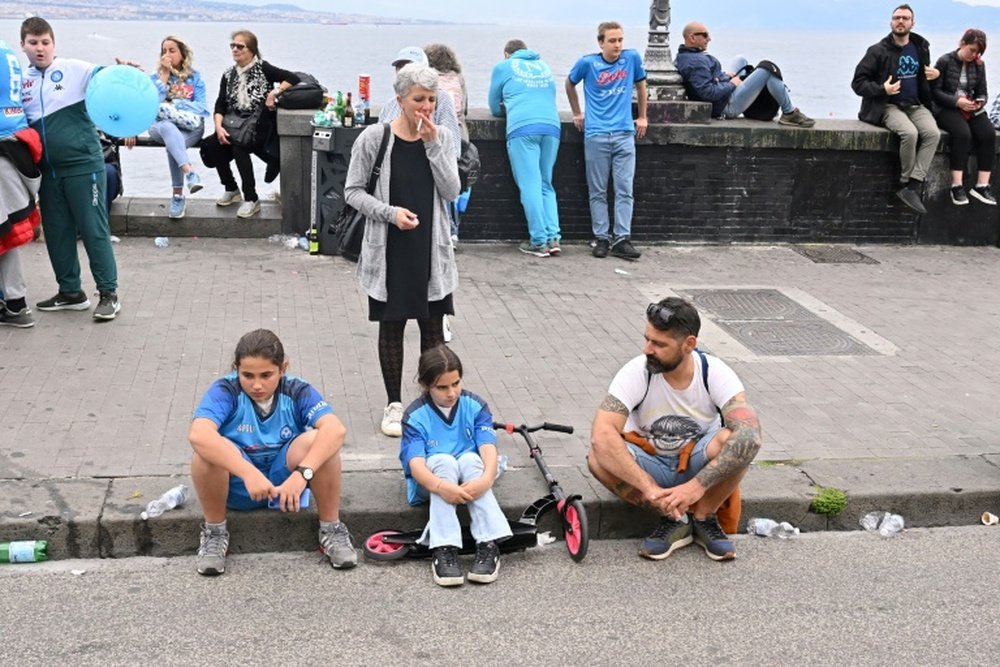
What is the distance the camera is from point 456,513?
523 centimetres

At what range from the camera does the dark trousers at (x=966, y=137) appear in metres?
10.6

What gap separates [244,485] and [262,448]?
6.3 inches

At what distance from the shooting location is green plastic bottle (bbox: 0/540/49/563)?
16.2ft

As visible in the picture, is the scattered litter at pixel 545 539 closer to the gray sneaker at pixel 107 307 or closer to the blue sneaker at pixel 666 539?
the blue sneaker at pixel 666 539

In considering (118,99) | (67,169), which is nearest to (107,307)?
(67,169)

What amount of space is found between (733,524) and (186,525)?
2259mm

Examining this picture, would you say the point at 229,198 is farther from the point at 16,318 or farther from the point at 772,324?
the point at 772,324

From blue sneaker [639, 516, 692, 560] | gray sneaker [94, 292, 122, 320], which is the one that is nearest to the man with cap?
blue sneaker [639, 516, 692, 560]

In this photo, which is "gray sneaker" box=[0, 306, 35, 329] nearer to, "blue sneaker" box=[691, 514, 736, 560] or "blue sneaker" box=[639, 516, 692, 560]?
"blue sneaker" box=[639, 516, 692, 560]

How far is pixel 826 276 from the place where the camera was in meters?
9.90

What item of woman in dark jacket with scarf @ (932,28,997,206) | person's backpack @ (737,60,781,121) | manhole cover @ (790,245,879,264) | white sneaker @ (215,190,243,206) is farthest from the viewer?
person's backpack @ (737,60,781,121)

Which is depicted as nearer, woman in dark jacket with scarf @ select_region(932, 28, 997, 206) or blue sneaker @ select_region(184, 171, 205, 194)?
blue sneaker @ select_region(184, 171, 205, 194)

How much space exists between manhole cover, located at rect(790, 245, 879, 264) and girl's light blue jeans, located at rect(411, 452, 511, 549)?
5864 mm

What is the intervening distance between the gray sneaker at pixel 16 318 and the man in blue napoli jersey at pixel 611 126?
4.39 m
